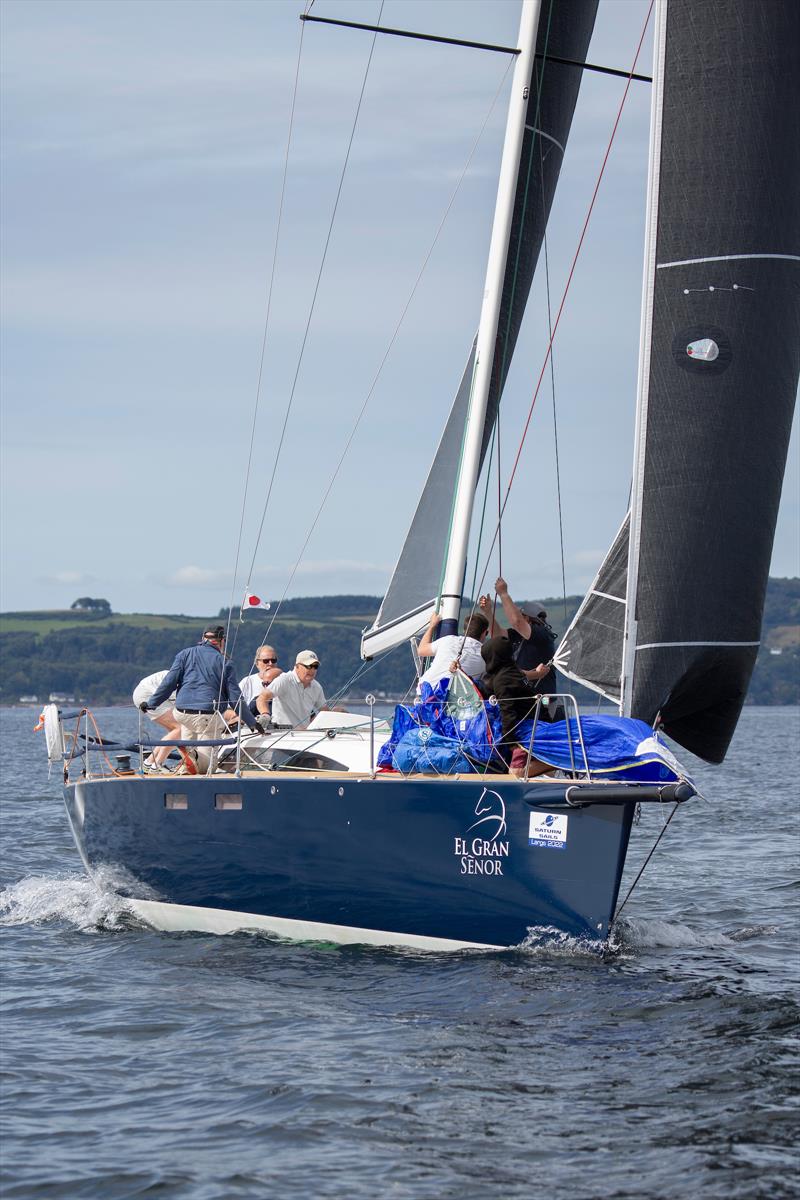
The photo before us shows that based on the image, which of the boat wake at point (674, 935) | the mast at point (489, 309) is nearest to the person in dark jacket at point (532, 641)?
the mast at point (489, 309)

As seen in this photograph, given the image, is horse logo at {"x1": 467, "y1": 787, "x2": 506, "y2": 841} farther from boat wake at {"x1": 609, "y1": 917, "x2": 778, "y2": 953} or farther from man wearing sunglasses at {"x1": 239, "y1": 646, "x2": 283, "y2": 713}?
man wearing sunglasses at {"x1": 239, "y1": 646, "x2": 283, "y2": 713}

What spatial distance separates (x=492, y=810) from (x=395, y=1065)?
6.90 ft

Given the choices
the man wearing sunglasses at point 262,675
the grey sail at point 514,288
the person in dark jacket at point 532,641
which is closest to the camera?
the person in dark jacket at point 532,641

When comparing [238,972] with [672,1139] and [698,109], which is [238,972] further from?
[698,109]

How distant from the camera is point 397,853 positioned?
977 centimetres

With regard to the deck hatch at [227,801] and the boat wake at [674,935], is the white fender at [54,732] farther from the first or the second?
the boat wake at [674,935]

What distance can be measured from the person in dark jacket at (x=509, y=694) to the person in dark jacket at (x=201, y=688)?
2.54 metres

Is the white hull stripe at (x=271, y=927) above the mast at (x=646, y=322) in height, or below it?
below

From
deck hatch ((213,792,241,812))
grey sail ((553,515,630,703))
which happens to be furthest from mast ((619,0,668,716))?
deck hatch ((213,792,241,812))

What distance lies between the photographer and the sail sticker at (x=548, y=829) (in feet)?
30.6

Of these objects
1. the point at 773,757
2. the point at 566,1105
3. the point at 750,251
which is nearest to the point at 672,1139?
the point at 566,1105

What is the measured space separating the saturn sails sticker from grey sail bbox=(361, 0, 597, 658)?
267cm

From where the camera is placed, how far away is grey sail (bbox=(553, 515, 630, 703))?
1054 centimetres

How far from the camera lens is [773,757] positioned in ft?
154
